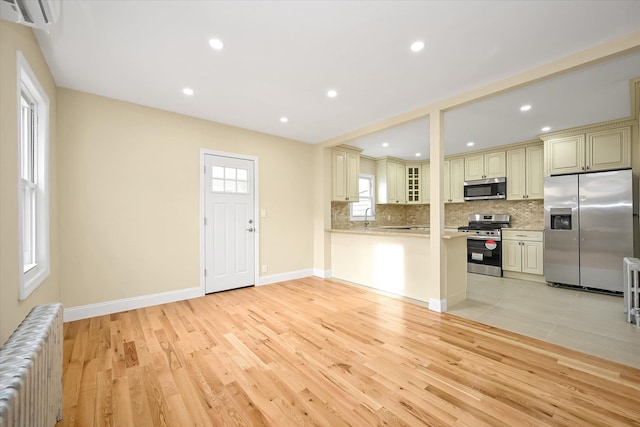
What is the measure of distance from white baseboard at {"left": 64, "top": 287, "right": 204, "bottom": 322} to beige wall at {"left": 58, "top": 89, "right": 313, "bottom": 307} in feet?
0.19

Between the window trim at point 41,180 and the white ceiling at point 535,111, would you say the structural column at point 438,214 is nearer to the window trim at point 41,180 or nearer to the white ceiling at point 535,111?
the white ceiling at point 535,111

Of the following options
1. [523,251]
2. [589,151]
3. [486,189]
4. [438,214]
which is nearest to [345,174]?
[438,214]

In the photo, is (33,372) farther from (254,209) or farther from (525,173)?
(525,173)

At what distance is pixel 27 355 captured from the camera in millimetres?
1047

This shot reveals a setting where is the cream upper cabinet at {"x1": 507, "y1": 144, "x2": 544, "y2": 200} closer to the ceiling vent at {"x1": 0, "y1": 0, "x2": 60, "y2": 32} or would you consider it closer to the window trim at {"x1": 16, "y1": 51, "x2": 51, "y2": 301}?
the ceiling vent at {"x1": 0, "y1": 0, "x2": 60, "y2": 32}

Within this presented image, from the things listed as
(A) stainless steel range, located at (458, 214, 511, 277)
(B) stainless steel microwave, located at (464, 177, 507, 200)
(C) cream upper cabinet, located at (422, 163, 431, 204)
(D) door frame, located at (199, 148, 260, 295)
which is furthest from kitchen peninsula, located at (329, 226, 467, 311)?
(C) cream upper cabinet, located at (422, 163, 431, 204)

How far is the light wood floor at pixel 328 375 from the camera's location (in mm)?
1589

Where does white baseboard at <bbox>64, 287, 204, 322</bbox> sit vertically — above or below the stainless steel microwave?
below

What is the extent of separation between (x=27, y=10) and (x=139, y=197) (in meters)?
2.35

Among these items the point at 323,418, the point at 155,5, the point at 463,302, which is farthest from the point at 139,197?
the point at 463,302

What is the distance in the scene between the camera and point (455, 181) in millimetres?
6137

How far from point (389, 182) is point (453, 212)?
1.71m

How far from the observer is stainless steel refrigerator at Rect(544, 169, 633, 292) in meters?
3.81

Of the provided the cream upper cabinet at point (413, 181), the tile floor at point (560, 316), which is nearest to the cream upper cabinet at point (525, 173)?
the tile floor at point (560, 316)
